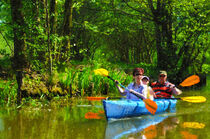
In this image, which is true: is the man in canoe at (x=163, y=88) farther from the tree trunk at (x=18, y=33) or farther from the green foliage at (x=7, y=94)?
the green foliage at (x=7, y=94)

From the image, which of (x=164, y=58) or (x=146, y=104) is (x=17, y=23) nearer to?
(x=146, y=104)

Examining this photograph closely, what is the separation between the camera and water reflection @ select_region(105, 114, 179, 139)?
17.2ft

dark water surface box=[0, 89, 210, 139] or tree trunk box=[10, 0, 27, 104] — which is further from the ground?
tree trunk box=[10, 0, 27, 104]

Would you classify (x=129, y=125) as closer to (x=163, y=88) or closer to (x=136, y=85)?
(x=136, y=85)

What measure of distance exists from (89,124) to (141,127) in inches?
40.2

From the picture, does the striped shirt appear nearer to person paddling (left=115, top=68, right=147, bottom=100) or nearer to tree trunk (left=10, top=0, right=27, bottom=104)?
person paddling (left=115, top=68, right=147, bottom=100)

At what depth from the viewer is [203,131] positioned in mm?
5465

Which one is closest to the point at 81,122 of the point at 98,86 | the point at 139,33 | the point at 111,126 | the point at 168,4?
the point at 111,126

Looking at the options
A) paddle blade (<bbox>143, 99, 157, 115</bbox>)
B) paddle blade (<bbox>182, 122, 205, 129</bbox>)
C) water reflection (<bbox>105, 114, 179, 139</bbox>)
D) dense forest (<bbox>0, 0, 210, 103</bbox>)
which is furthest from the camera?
dense forest (<bbox>0, 0, 210, 103</bbox>)

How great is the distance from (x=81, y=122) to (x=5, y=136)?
5.31 feet

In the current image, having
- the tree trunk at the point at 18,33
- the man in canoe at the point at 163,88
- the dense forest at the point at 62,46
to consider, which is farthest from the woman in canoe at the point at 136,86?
the tree trunk at the point at 18,33

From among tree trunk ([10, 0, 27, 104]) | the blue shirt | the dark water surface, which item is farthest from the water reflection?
tree trunk ([10, 0, 27, 104])

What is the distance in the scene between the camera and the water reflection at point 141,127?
5.25 metres

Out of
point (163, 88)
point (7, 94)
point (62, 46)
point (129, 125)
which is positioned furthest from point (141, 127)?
point (62, 46)
